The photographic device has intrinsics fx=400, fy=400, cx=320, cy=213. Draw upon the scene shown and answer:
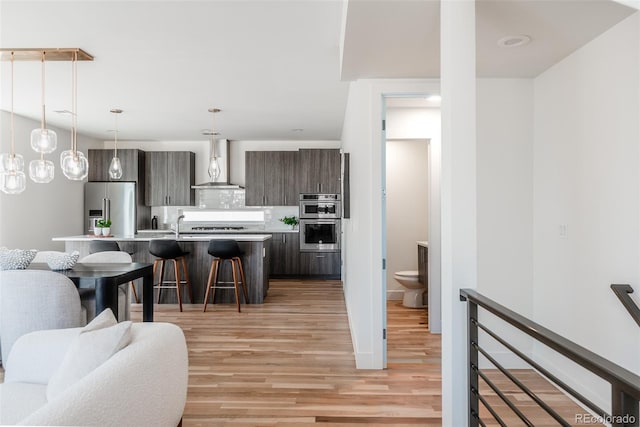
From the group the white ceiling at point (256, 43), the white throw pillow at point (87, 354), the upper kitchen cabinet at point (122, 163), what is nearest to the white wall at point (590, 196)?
the white ceiling at point (256, 43)

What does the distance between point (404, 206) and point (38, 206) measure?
5.67 m

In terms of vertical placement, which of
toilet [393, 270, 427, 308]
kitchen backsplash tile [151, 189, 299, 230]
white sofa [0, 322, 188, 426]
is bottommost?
toilet [393, 270, 427, 308]

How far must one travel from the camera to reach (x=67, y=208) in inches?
273

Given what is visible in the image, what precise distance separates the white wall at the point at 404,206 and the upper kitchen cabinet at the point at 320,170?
5.89ft

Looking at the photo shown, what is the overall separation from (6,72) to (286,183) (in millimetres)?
4524

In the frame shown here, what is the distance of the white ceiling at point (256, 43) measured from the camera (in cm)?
234

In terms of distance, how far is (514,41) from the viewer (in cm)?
261

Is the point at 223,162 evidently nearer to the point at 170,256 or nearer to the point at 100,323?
the point at 170,256

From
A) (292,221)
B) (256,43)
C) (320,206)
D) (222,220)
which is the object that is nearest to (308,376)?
(256,43)

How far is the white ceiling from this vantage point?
7.67 feet

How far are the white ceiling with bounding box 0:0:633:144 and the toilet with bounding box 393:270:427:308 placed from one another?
8.02 feet

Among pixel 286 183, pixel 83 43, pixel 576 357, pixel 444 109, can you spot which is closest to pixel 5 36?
pixel 83 43

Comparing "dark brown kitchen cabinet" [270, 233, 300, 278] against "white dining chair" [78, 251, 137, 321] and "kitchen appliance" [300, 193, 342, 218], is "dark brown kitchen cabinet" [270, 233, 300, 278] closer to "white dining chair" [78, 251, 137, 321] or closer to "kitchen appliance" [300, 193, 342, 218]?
"kitchen appliance" [300, 193, 342, 218]

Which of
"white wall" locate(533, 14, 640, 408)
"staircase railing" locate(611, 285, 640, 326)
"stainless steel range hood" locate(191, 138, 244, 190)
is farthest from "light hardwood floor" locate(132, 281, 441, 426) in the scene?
"stainless steel range hood" locate(191, 138, 244, 190)
